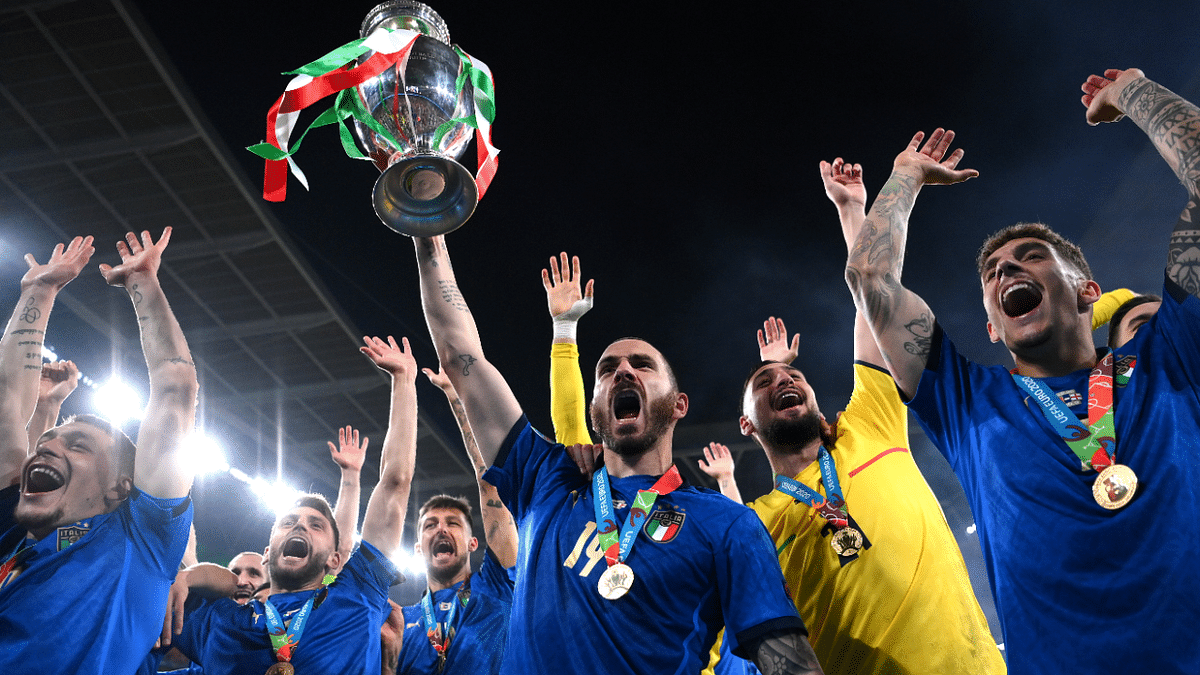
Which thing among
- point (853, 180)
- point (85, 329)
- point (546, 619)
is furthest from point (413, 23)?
point (85, 329)

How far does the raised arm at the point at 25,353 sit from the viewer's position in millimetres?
3711

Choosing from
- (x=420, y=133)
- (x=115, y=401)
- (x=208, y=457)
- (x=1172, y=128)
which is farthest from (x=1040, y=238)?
(x=208, y=457)

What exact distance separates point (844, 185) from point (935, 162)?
52 centimetres

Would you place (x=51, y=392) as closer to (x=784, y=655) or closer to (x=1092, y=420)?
(x=784, y=655)

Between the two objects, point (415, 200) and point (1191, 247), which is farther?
point (415, 200)

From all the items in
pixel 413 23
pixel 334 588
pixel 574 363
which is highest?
pixel 413 23

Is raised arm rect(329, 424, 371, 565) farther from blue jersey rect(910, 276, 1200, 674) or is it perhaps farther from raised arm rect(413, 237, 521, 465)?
blue jersey rect(910, 276, 1200, 674)

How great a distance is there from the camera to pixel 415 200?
2.65m

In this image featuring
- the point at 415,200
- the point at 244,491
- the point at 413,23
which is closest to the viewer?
the point at 415,200

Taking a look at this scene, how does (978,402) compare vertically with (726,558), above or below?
above

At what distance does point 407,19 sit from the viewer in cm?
326

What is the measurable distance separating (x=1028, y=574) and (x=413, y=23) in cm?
285

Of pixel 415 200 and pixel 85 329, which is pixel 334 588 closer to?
pixel 415 200

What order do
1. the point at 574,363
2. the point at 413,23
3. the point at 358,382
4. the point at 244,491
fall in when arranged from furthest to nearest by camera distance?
the point at 244,491 → the point at 358,382 → the point at 574,363 → the point at 413,23
